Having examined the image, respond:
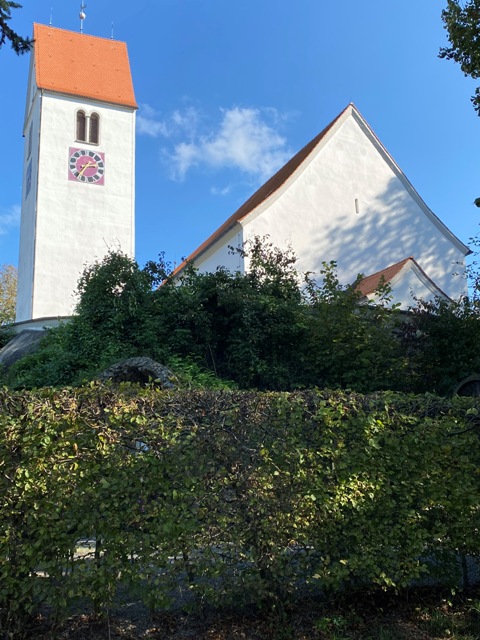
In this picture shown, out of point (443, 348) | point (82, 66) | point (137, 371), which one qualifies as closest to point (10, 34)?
point (137, 371)

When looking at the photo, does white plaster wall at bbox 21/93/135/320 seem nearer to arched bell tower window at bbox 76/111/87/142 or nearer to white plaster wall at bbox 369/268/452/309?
arched bell tower window at bbox 76/111/87/142

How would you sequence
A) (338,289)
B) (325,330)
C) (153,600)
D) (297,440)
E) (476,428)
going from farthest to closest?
(338,289) → (325,330) → (476,428) → (297,440) → (153,600)

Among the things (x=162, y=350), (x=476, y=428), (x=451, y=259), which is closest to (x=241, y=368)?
(x=162, y=350)

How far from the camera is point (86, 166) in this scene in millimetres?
31453

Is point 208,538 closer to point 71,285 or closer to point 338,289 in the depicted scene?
point 338,289

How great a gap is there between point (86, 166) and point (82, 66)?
775cm

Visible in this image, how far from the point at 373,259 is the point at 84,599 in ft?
66.7

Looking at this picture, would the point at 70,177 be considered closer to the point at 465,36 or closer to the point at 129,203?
the point at 129,203

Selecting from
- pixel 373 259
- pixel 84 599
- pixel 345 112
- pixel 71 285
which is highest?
pixel 345 112

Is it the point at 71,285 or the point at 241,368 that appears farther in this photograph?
the point at 71,285

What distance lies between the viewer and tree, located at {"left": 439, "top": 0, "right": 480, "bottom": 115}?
7109 millimetres

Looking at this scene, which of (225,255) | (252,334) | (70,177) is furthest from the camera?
(70,177)

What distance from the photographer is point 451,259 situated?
24.2 metres

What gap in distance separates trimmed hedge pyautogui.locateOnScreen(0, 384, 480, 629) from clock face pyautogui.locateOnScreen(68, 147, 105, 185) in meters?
28.7
